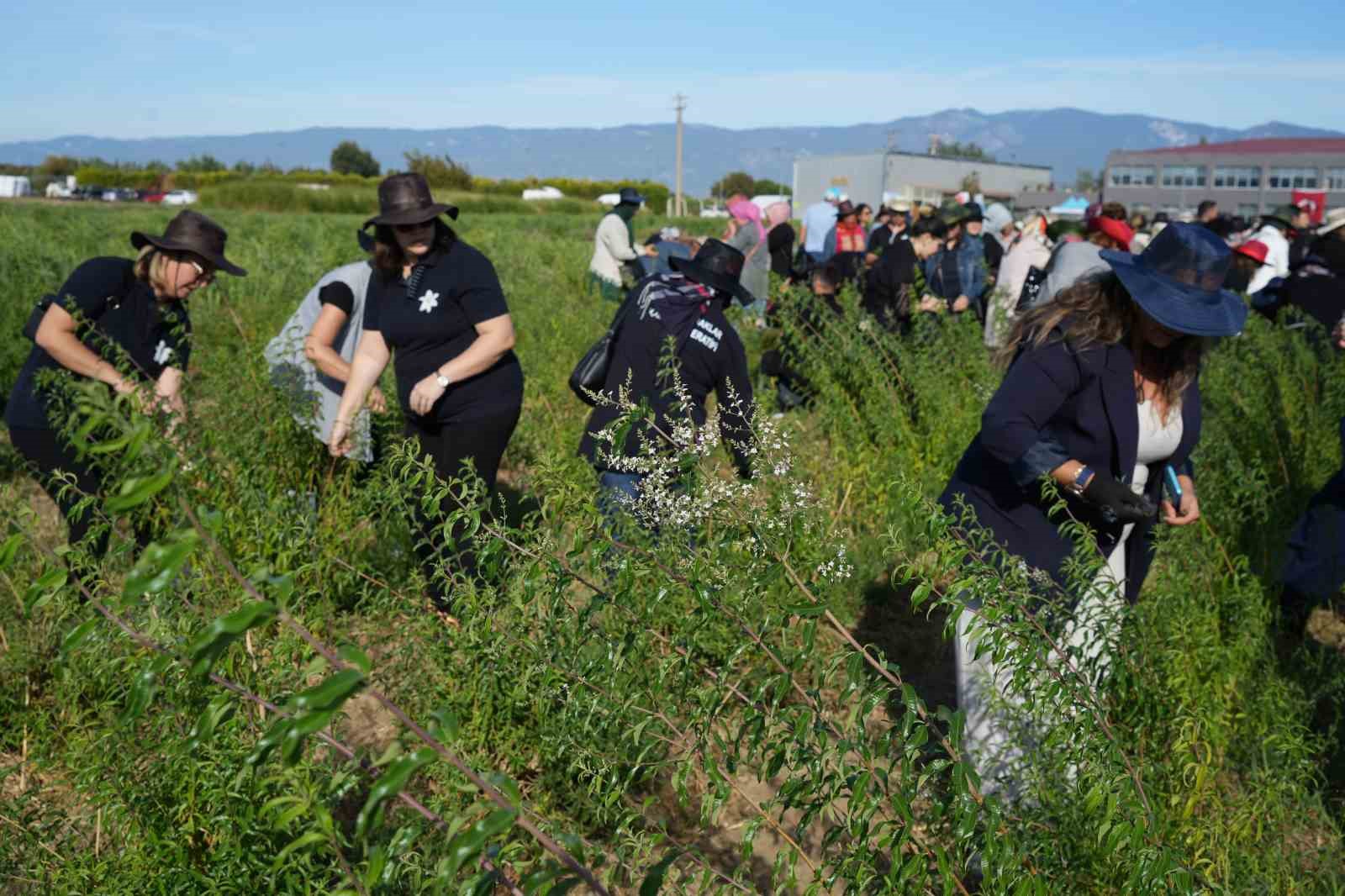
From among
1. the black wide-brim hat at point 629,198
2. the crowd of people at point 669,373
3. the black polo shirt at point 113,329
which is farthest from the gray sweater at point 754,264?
the black polo shirt at point 113,329

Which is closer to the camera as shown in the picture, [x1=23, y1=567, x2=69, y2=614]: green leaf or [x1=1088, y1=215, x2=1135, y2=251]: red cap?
[x1=23, y1=567, x2=69, y2=614]: green leaf

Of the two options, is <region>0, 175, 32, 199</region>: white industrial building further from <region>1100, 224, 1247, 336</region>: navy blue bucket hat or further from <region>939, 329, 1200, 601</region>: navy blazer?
<region>1100, 224, 1247, 336</region>: navy blue bucket hat

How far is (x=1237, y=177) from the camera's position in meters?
76.5

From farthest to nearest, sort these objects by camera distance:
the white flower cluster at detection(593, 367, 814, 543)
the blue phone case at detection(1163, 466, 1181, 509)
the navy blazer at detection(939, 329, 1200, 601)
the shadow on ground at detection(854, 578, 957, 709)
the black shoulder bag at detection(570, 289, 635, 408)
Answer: the shadow on ground at detection(854, 578, 957, 709), the black shoulder bag at detection(570, 289, 635, 408), the blue phone case at detection(1163, 466, 1181, 509), the navy blazer at detection(939, 329, 1200, 601), the white flower cluster at detection(593, 367, 814, 543)

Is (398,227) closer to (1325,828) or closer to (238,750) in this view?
(238,750)

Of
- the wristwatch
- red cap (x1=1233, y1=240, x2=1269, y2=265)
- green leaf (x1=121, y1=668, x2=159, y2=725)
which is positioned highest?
green leaf (x1=121, y1=668, x2=159, y2=725)

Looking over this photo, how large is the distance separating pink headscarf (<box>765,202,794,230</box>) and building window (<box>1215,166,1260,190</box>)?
7533cm

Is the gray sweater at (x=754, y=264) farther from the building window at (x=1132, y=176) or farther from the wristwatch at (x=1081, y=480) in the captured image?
the building window at (x=1132, y=176)

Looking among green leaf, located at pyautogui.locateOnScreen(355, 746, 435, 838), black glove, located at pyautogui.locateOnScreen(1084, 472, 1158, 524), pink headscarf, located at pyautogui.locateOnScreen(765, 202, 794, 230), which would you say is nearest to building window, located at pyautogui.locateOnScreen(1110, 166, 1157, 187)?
pink headscarf, located at pyautogui.locateOnScreen(765, 202, 794, 230)

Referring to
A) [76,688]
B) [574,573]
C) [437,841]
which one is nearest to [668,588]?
[574,573]

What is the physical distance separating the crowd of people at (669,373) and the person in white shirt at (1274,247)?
4.92 m

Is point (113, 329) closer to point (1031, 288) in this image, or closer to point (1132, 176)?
point (1031, 288)

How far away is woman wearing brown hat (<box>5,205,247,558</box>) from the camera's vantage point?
3719 mm

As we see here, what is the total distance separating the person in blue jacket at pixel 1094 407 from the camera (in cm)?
285
